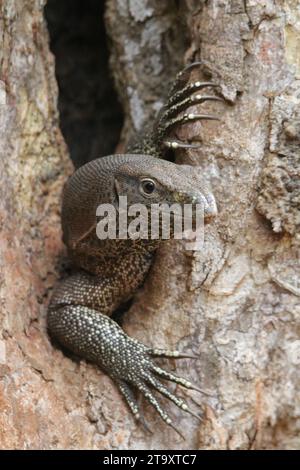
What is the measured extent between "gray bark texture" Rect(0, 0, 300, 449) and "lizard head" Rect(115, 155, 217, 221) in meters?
0.22

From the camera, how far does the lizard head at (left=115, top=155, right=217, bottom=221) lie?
3.34 m

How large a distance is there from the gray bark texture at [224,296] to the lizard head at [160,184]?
22 centimetres

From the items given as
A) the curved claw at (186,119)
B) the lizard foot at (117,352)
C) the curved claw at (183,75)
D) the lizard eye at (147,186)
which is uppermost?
the curved claw at (183,75)

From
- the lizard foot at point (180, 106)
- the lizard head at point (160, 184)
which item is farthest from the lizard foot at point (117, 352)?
the lizard foot at point (180, 106)

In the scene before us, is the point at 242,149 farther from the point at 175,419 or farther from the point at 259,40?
the point at 175,419

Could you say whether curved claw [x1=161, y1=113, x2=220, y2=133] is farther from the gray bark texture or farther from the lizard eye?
the lizard eye

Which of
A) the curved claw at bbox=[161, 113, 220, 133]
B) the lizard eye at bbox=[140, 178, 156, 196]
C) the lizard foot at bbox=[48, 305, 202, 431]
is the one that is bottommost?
the lizard foot at bbox=[48, 305, 202, 431]

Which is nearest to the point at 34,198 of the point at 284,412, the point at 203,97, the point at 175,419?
the point at 203,97

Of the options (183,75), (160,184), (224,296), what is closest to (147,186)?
(160,184)

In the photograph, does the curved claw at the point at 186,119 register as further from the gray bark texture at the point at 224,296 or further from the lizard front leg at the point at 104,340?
the lizard front leg at the point at 104,340

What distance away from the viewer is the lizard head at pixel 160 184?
334 centimetres

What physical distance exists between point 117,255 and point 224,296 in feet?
2.03

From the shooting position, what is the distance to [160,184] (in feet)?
11.2

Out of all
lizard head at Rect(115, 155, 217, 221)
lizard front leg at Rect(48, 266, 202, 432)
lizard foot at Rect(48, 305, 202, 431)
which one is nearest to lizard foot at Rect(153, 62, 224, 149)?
lizard head at Rect(115, 155, 217, 221)
